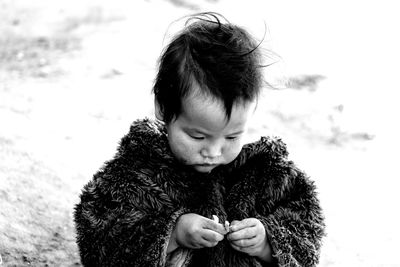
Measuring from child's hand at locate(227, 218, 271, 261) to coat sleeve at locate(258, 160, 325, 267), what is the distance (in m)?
0.04

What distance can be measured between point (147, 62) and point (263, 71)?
3401 mm

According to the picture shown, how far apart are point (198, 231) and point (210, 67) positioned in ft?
2.00

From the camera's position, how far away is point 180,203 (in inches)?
107

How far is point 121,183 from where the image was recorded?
270cm

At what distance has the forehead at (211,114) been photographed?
2385mm

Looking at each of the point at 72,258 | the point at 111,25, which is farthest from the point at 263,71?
the point at 111,25

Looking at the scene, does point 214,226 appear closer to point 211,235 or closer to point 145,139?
point 211,235

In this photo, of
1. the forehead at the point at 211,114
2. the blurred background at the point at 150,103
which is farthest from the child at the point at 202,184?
the blurred background at the point at 150,103

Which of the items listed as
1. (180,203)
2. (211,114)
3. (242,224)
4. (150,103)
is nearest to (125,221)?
(180,203)

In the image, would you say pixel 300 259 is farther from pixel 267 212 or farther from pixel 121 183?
pixel 121 183

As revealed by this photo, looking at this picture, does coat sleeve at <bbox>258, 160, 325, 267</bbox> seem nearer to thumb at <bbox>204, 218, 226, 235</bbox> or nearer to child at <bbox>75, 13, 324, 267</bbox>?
child at <bbox>75, 13, 324, 267</bbox>

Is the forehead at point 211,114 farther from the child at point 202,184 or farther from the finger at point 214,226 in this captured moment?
the finger at point 214,226

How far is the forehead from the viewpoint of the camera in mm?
2385

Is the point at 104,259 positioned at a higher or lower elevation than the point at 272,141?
lower
